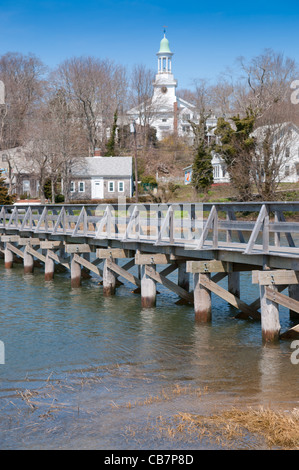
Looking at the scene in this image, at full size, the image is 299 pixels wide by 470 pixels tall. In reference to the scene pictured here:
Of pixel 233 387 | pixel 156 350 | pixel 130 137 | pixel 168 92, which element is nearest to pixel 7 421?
pixel 233 387

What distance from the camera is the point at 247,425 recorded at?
7.83 meters

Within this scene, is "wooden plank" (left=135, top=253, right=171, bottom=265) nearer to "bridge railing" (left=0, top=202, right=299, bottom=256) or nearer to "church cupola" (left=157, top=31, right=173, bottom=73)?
"bridge railing" (left=0, top=202, right=299, bottom=256)

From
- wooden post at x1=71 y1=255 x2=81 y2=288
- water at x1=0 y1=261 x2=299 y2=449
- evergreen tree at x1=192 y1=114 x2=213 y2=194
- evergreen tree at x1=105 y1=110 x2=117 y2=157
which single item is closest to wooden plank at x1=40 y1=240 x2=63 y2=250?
wooden post at x1=71 y1=255 x2=81 y2=288

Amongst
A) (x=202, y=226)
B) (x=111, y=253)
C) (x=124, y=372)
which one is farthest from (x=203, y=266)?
(x=111, y=253)

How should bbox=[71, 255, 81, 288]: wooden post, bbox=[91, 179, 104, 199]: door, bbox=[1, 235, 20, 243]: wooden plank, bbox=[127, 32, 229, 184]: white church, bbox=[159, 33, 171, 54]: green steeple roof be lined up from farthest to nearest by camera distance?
bbox=[159, 33, 171, 54]: green steeple roof
bbox=[127, 32, 229, 184]: white church
bbox=[91, 179, 104, 199]: door
bbox=[1, 235, 20, 243]: wooden plank
bbox=[71, 255, 81, 288]: wooden post

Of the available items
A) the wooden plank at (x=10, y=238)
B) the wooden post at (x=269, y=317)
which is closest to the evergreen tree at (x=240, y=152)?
the wooden plank at (x=10, y=238)

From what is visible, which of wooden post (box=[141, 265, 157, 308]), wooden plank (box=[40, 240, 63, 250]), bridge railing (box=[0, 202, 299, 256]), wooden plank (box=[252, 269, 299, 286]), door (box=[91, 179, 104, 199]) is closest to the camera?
wooden plank (box=[252, 269, 299, 286])

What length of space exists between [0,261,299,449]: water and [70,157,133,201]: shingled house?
50.6 metres

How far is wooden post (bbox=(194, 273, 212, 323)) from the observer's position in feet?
47.1

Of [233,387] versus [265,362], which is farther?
[265,362]

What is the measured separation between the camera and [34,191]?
2803 inches

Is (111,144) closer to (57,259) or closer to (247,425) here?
(57,259)
